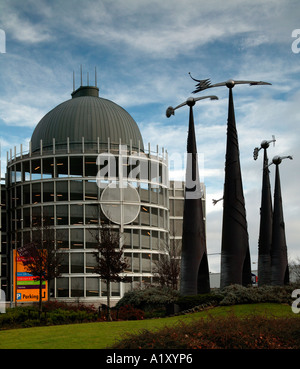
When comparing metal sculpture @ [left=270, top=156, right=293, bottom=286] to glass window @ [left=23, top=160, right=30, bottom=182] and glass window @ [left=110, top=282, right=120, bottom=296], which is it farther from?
Result: glass window @ [left=23, top=160, right=30, bottom=182]

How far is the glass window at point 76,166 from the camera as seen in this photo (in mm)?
71438

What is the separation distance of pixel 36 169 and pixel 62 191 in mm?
5109

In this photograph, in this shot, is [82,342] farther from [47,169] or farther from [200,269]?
[47,169]

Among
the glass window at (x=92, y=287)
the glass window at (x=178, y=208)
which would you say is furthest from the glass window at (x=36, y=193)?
the glass window at (x=178, y=208)

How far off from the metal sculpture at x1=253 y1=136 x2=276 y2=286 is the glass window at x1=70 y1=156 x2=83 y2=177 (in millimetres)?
30184

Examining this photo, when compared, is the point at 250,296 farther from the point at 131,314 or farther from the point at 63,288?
the point at 63,288

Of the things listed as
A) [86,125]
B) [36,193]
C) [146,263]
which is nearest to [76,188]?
[36,193]

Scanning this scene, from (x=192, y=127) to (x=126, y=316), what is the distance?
12522 mm

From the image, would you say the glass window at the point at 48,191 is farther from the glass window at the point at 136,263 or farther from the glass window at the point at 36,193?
the glass window at the point at 136,263

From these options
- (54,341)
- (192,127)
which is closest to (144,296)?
(192,127)

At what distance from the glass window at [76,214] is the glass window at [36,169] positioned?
5.86 m

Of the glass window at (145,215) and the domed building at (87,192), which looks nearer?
the domed building at (87,192)

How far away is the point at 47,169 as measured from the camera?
7325cm
